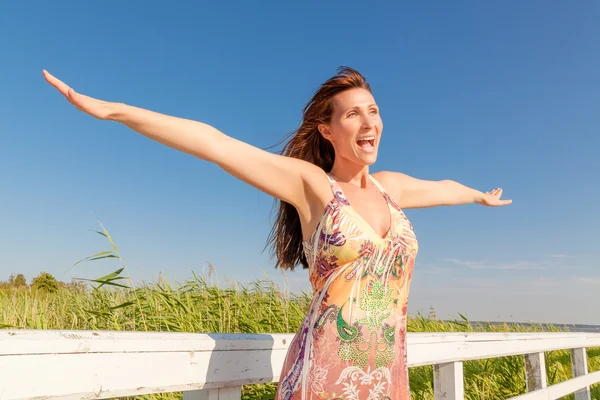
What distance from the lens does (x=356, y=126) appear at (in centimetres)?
204

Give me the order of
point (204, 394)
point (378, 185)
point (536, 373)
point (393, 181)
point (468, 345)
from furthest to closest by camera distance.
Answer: point (536, 373) → point (468, 345) → point (393, 181) → point (378, 185) → point (204, 394)

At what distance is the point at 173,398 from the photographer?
394 centimetres

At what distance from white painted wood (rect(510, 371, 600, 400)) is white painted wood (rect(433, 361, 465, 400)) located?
2.05 feet

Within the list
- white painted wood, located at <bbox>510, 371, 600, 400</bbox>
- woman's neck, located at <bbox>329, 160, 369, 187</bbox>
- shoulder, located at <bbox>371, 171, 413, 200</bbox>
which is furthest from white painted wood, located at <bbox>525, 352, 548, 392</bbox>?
woman's neck, located at <bbox>329, 160, 369, 187</bbox>

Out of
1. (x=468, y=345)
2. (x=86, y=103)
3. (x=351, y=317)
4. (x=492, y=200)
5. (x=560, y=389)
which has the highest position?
(x=492, y=200)

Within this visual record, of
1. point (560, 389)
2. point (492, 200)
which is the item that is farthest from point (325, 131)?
point (560, 389)

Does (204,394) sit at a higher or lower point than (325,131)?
lower

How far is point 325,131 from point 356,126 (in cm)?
17

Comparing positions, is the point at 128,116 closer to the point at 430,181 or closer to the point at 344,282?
the point at 344,282

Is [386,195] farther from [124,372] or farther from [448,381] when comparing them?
[448,381]

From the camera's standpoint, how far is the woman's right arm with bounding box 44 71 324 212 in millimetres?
1522

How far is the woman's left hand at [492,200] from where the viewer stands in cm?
314

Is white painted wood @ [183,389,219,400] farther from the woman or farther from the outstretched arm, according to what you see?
the outstretched arm

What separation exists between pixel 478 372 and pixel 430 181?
13.5 feet
